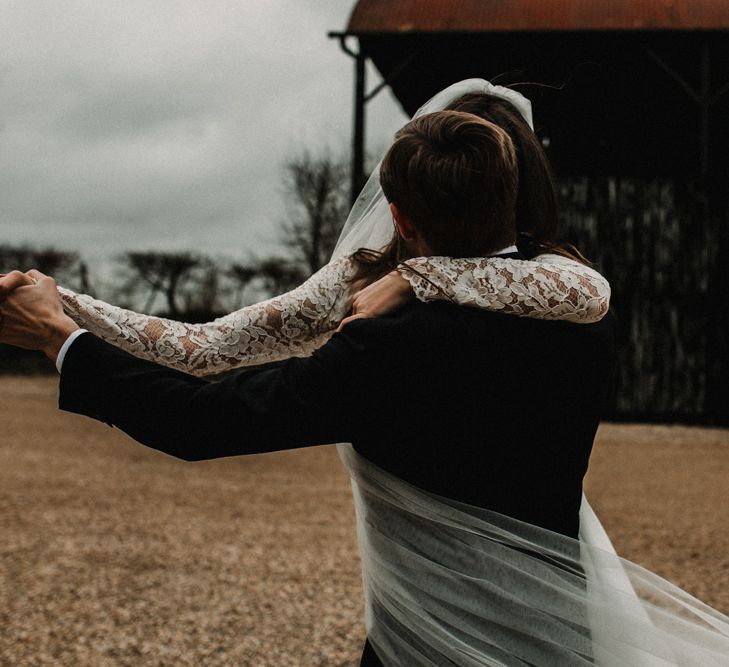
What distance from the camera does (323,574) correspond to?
5.59 meters

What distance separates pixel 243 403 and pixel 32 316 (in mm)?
459

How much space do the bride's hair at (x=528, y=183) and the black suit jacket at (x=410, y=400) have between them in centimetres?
20

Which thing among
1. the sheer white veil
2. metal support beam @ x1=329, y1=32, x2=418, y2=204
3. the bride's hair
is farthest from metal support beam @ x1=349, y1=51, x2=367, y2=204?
the bride's hair

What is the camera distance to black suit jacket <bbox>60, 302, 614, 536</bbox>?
133 centimetres

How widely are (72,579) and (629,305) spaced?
27.9ft

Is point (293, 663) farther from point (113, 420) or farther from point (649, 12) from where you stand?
point (649, 12)

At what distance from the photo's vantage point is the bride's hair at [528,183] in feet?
4.96

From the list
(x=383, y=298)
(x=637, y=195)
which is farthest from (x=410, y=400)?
(x=637, y=195)

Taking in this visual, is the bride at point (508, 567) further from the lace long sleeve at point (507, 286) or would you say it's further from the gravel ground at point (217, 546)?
the gravel ground at point (217, 546)

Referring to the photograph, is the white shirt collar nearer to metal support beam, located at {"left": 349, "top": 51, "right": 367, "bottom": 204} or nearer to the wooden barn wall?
metal support beam, located at {"left": 349, "top": 51, "right": 367, "bottom": 204}

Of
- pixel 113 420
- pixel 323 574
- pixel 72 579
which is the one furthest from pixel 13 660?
pixel 113 420

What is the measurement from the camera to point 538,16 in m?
11.2

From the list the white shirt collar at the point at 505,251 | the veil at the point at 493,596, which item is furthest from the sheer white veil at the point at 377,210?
the veil at the point at 493,596

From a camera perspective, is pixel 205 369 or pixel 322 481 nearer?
pixel 205 369
